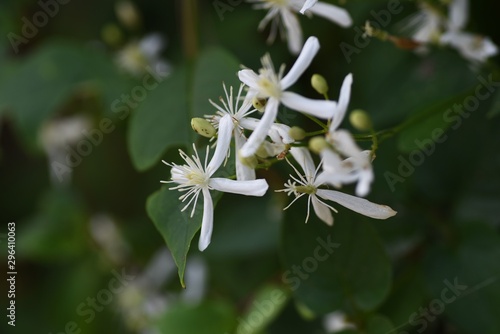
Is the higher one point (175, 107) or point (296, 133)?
point (296, 133)

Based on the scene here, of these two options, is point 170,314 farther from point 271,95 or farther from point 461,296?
point 271,95

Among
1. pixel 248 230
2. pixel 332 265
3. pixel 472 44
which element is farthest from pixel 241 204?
pixel 472 44

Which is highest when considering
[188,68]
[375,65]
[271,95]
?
[271,95]

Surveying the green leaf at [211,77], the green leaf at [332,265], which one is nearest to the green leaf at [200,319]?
the green leaf at [332,265]

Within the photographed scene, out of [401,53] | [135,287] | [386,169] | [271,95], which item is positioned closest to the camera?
[271,95]

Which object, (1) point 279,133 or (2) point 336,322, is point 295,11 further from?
(2) point 336,322

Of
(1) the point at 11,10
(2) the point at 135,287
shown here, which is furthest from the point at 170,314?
(1) the point at 11,10

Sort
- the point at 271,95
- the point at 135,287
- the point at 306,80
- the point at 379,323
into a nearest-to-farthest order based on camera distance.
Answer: the point at 271,95, the point at 379,323, the point at 306,80, the point at 135,287

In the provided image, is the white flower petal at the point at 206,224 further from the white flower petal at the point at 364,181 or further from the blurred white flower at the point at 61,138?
the blurred white flower at the point at 61,138
